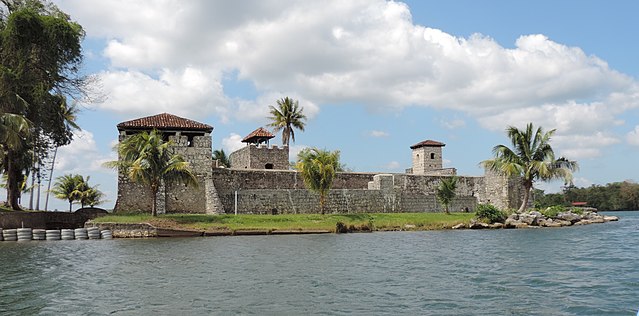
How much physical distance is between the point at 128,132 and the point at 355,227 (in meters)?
15.3

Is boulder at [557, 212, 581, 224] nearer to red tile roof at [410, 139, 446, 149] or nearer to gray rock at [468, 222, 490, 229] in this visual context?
gray rock at [468, 222, 490, 229]

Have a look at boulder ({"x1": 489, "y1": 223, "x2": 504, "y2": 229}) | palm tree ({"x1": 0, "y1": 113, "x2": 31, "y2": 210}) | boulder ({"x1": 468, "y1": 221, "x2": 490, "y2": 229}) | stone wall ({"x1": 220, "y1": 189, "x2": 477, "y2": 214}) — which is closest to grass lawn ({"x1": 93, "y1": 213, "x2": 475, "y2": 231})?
boulder ({"x1": 468, "y1": 221, "x2": 490, "y2": 229})

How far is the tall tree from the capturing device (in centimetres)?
2594

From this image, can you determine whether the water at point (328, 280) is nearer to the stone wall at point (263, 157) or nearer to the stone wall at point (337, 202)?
the stone wall at point (337, 202)

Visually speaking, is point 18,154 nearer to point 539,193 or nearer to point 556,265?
point 556,265

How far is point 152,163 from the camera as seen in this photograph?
28547mm

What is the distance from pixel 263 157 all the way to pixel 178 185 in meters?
10.6

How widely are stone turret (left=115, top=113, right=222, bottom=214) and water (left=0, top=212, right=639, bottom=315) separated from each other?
12865mm

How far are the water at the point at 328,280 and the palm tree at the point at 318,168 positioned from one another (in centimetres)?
1275

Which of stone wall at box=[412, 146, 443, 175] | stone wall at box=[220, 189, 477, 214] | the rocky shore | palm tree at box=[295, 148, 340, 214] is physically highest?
stone wall at box=[412, 146, 443, 175]

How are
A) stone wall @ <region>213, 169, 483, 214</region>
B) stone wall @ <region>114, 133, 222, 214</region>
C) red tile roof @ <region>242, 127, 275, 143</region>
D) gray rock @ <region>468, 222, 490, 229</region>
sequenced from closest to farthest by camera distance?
gray rock @ <region>468, 222, 490, 229</region>, stone wall @ <region>114, 133, 222, 214</region>, stone wall @ <region>213, 169, 483, 214</region>, red tile roof @ <region>242, 127, 275, 143</region>

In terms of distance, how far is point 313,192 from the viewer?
3522 centimetres

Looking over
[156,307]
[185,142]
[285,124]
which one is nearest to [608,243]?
[156,307]

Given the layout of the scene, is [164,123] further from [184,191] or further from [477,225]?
[477,225]
